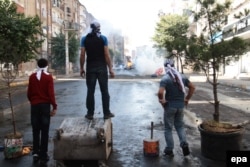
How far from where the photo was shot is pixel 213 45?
729cm

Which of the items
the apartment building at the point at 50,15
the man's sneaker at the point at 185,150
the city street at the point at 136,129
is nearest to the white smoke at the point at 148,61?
the apartment building at the point at 50,15

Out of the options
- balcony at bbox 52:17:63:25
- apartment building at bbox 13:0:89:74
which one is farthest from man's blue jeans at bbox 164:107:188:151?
balcony at bbox 52:17:63:25

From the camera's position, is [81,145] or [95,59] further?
[95,59]

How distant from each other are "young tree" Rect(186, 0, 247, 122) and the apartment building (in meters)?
36.7

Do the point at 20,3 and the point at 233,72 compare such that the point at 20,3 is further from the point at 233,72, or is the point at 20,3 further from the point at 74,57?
the point at 233,72

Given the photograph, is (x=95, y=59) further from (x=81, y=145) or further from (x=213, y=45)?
(x=213, y=45)

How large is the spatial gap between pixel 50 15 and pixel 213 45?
59929 millimetres

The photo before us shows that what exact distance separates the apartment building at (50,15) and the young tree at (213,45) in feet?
120

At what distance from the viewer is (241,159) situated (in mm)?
5387

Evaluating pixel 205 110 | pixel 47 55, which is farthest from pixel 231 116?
pixel 47 55

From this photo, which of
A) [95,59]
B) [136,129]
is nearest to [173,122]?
[95,59]

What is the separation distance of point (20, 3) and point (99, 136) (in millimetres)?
43256

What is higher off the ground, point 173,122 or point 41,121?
point 41,121

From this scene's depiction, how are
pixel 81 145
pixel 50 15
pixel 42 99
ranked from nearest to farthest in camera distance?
1. pixel 81 145
2. pixel 42 99
3. pixel 50 15
